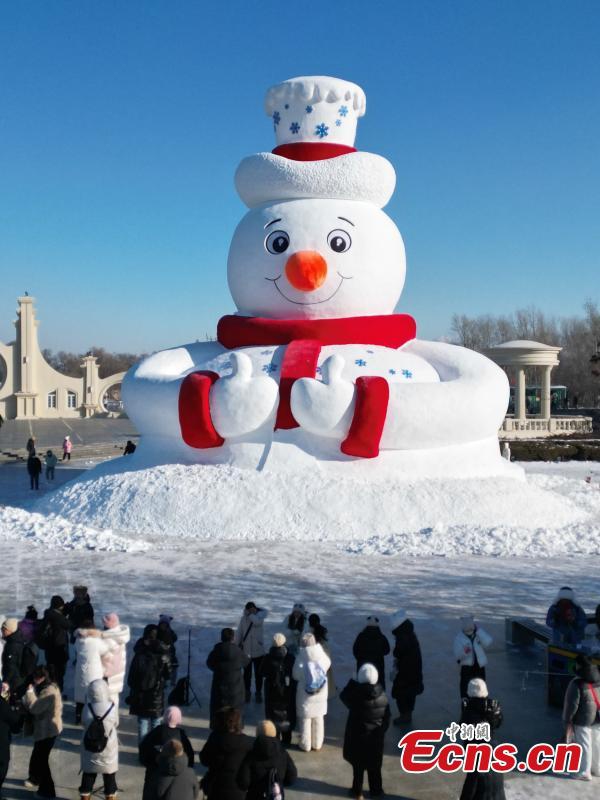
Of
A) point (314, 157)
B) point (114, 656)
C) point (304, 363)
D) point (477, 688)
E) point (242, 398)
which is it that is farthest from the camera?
point (314, 157)

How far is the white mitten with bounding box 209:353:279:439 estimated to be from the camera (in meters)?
15.1

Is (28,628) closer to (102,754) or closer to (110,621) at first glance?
(110,621)

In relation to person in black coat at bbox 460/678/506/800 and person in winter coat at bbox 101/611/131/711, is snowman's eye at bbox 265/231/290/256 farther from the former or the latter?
person in black coat at bbox 460/678/506/800

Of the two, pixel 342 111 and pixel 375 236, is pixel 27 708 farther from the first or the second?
pixel 342 111

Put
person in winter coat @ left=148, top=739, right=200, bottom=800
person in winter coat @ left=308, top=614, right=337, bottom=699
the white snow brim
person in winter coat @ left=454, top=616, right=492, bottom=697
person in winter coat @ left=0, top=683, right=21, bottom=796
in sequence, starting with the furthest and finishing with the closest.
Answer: the white snow brim
person in winter coat @ left=308, top=614, right=337, bottom=699
person in winter coat @ left=454, top=616, right=492, bottom=697
person in winter coat @ left=0, top=683, right=21, bottom=796
person in winter coat @ left=148, top=739, right=200, bottom=800

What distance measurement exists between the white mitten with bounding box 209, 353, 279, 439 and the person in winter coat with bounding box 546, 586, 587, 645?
8376mm

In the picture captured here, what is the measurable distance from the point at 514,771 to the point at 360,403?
9.14 metres

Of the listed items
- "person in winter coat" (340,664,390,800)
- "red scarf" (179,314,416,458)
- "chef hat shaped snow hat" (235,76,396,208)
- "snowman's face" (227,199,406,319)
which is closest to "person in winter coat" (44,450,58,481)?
"red scarf" (179,314,416,458)

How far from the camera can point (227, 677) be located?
21.4ft

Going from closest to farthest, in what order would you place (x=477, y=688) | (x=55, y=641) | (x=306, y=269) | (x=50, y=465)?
(x=477, y=688) → (x=55, y=641) → (x=306, y=269) → (x=50, y=465)

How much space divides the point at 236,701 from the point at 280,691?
13.8 inches

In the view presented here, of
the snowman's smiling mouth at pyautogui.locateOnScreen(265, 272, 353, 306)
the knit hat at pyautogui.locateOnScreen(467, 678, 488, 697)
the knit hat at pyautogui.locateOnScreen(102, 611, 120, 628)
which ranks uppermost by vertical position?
the snowman's smiling mouth at pyautogui.locateOnScreen(265, 272, 353, 306)

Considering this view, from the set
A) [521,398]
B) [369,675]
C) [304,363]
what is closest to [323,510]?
[304,363]

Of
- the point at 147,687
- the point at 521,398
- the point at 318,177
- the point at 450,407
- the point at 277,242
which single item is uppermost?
the point at 318,177
